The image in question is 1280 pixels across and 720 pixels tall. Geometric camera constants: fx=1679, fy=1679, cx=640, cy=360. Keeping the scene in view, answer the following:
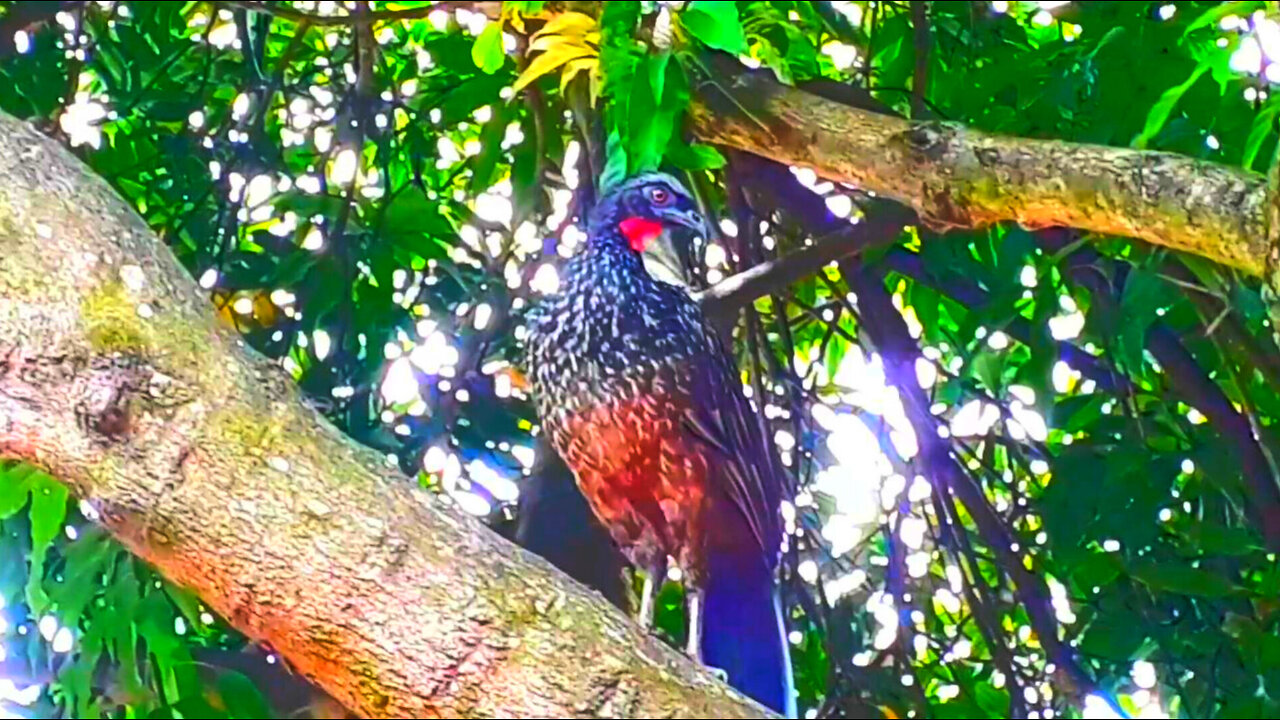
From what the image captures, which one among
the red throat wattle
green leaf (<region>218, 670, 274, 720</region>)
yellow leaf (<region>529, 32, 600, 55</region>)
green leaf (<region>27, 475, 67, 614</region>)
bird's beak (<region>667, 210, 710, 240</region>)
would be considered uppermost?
bird's beak (<region>667, 210, 710, 240</region>)

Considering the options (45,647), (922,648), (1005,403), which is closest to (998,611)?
(922,648)

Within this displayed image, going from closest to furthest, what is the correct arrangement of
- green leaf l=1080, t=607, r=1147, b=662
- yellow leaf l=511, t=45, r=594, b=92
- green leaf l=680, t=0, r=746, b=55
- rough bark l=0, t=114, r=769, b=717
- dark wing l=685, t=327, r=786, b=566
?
1. rough bark l=0, t=114, r=769, b=717
2. green leaf l=680, t=0, r=746, b=55
3. yellow leaf l=511, t=45, r=594, b=92
4. green leaf l=1080, t=607, r=1147, b=662
5. dark wing l=685, t=327, r=786, b=566

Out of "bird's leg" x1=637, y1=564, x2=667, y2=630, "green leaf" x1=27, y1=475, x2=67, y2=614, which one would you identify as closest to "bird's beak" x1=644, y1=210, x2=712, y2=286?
"bird's leg" x1=637, y1=564, x2=667, y2=630

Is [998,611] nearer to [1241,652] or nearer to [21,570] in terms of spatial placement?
[1241,652]

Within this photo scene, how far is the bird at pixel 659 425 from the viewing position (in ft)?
9.68

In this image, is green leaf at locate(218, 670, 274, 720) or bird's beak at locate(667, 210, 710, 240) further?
bird's beak at locate(667, 210, 710, 240)

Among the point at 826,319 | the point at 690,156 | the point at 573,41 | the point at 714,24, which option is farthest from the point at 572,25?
the point at 826,319

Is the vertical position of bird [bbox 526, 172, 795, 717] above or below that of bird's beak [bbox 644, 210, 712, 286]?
below

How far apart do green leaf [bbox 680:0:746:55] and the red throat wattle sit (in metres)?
1.32

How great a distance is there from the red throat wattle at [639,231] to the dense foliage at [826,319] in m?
0.11

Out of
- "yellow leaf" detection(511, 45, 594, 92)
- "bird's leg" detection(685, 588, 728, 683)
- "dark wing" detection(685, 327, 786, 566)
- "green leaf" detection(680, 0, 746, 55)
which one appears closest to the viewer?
"green leaf" detection(680, 0, 746, 55)

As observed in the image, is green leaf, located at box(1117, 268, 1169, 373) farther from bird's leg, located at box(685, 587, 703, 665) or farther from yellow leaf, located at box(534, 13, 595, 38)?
yellow leaf, located at box(534, 13, 595, 38)

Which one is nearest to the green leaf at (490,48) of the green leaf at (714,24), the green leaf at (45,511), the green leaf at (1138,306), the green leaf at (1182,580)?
the green leaf at (714,24)

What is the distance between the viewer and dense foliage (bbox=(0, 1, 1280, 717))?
102 inches
